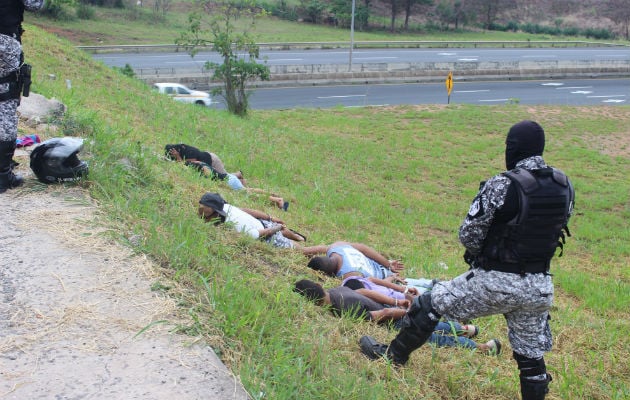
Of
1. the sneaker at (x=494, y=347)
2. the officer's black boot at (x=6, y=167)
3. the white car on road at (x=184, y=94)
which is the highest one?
the officer's black boot at (x=6, y=167)

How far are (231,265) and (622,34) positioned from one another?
5975cm

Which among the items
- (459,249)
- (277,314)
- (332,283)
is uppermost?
(277,314)

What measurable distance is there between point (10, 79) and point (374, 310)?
12.1ft

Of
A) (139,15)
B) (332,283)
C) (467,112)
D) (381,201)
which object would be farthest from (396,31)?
(332,283)

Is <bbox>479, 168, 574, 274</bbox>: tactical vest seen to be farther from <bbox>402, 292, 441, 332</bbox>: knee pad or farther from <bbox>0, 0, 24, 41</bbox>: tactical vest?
<bbox>0, 0, 24, 41</bbox>: tactical vest

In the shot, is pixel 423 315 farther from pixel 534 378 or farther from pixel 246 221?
pixel 246 221

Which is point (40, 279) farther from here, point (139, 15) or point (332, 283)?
point (139, 15)

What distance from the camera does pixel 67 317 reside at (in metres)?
3.78

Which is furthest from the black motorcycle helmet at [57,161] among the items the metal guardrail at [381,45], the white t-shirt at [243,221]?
the metal guardrail at [381,45]

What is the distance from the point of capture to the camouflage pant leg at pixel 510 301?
386 cm

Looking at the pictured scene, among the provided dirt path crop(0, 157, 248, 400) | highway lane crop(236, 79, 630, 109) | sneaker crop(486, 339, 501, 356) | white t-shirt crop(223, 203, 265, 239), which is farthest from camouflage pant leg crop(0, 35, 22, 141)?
highway lane crop(236, 79, 630, 109)

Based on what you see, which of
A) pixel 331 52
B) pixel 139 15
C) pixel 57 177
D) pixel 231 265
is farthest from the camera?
pixel 139 15

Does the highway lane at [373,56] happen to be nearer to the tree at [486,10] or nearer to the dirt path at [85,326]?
the tree at [486,10]

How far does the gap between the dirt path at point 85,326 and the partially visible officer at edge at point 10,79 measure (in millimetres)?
717
